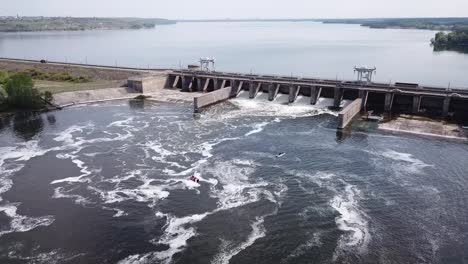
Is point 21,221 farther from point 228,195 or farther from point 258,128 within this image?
point 258,128

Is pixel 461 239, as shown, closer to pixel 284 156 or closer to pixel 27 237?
pixel 284 156

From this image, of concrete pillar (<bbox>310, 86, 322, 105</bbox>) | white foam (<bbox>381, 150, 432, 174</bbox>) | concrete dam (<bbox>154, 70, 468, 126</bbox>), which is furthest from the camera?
concrete pillar (<bbox>310, 86, 322, 105</bbox>)

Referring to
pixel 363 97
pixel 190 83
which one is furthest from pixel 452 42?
pixel 190 83

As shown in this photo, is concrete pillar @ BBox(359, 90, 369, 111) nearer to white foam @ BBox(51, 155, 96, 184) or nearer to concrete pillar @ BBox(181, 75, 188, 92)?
concrete pillar @ BBox(181, 75, 188, 92)

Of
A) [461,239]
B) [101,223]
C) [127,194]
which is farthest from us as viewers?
[127,194]

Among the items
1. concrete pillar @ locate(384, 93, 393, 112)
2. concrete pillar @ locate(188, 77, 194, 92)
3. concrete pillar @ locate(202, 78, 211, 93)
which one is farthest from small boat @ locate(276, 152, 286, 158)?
concrete pillar @ locate(188, 77, 194, 92)

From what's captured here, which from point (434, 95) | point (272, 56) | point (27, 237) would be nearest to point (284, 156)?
point (27, 237)
